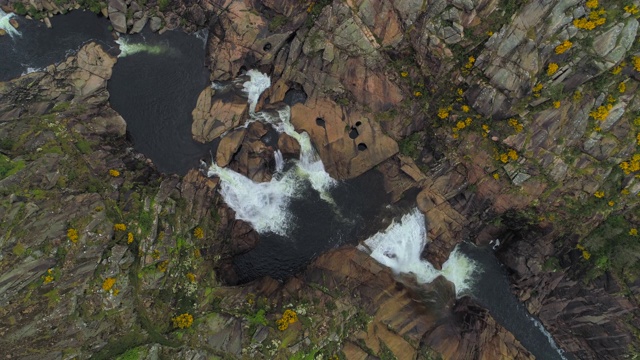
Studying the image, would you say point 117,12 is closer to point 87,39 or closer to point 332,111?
point 87,39

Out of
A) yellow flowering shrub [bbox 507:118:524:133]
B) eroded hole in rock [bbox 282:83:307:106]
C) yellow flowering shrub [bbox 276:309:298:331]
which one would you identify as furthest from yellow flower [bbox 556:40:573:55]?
yellow flowering shrub [bbox 276:309:298:331]

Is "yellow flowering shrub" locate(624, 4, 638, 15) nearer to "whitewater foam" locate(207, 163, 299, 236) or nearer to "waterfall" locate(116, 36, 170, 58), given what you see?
"whitewater foam" locate(207, 163, 299, 236)

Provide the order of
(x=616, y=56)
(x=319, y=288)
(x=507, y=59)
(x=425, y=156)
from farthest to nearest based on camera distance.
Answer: (x=425, y=156) < (x=319, y=288) < (x=507, y=59) < (x=616, y=56)

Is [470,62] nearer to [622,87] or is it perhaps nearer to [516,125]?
[516,125]

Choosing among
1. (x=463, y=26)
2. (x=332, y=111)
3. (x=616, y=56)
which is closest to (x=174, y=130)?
(x=332, y=111)

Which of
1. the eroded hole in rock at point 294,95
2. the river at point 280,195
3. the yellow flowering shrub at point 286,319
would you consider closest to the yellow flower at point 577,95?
the river at point 280,195

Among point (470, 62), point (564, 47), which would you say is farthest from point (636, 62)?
point (470, 62)

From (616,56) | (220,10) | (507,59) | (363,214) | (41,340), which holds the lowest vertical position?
(41,340)
